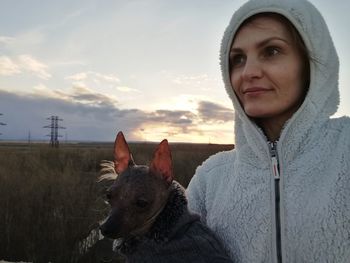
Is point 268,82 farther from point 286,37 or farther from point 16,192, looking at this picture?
point 16,192

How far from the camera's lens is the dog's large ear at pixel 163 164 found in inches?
116

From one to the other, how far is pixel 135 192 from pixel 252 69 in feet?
3.37

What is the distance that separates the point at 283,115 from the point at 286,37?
1.41 feet

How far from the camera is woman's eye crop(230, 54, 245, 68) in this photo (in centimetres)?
272

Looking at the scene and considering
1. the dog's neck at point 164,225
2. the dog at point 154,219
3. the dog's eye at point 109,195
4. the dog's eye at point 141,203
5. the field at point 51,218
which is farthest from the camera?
the field at point 51,218

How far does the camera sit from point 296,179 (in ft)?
7.84

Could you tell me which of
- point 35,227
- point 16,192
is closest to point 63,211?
point 35,227

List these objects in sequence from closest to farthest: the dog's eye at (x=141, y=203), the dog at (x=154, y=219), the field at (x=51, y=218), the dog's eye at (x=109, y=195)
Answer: the dog at (x=154, y=219), the dog's eye at (x=141, y=203), the dog's eye at (x=109, y=195), the field at (x=51, y=218)

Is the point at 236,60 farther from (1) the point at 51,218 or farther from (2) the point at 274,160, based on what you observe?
(1) the point at 51,218

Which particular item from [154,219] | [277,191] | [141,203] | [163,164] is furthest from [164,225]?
[277,191]

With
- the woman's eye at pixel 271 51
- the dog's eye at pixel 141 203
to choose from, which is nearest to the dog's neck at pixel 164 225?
the dog's eye at pixel 141 203

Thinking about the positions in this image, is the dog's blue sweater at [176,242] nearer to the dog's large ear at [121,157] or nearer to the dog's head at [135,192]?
the dog's head at [135,192]

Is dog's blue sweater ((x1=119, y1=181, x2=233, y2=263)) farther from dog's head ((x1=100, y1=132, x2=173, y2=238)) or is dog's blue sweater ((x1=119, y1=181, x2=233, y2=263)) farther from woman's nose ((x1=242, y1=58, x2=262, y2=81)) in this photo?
woman's nose ((x1=242, y1=58, x2=262, y2=81))

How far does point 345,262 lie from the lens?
2.19m
